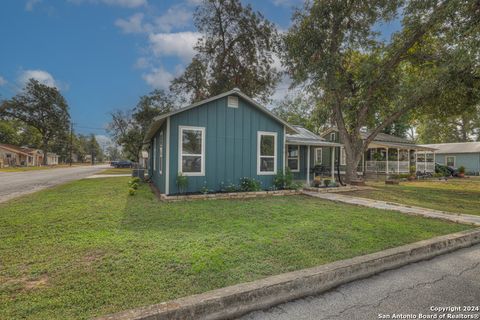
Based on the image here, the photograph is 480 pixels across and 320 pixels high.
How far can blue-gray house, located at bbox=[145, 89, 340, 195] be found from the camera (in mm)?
8461

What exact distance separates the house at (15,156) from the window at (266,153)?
147 feet

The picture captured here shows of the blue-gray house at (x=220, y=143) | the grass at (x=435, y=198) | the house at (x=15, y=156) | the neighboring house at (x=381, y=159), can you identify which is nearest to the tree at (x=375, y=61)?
the grass at (x=435, y=198)

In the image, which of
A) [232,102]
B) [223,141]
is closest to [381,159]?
[232,102]

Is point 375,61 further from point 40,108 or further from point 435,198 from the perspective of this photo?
point 40,108

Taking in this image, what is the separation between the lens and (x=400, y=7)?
12828 millimetres

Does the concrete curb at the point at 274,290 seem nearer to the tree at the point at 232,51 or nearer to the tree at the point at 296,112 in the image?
the tree at the point at 232,51

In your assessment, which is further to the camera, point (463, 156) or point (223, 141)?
point (463, 156)

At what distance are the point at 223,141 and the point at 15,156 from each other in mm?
52814

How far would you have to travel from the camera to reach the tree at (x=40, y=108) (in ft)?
144

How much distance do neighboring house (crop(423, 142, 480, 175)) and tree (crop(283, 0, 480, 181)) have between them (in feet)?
56.2

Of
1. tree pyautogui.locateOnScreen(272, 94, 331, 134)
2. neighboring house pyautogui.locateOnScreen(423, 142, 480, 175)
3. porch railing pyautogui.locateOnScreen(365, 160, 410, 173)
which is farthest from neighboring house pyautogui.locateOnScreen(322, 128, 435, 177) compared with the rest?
tree pyautogui.locateOnScreen(272, 94, 331, 134)

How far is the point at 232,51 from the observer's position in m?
19.8

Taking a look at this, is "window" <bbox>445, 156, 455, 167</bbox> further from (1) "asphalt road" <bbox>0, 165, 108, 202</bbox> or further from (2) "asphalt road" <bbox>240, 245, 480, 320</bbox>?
(1) "asphalt road" <bbox>0, 165, 108, 202</bbox>

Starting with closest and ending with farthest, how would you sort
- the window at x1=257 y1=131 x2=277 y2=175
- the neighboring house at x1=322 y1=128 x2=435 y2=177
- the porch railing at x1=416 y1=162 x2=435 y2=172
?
the window at x1=257 y1=131 x2=277 y2=175 < the neighboring house at x1=322 y1=128 x2=435 y2=177 < the porch railing at x1=416 y1=162 x2=435 y2=172
